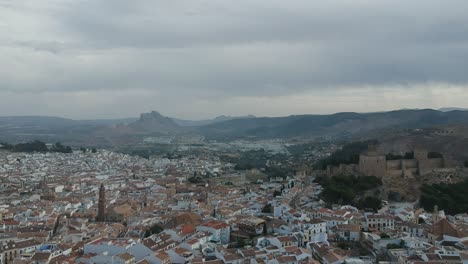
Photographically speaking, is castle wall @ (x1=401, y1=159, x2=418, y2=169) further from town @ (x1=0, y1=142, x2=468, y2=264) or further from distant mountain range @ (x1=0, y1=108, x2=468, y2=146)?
distant mountain range @ (x1=0, y1=108, x2=468, y2=146)

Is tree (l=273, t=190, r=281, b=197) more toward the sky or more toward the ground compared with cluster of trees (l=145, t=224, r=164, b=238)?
more toward the sky

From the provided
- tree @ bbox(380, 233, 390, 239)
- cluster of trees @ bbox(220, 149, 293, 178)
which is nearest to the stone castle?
tree @ bbox(380, 233, 390, 239)

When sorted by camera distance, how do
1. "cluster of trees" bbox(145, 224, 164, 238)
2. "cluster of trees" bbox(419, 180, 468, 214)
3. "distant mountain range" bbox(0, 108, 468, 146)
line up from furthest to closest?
"distant mountain range" bbox(0, 108, 468, 146)
"cluster of trees" bbox(419, 180, 468, 214)
"cluster of trees" bbox(145, 224, 164, 238)

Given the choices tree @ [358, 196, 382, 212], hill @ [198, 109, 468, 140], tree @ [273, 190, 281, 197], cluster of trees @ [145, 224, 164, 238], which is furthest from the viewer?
hill @ [198, 109, 468, 140]

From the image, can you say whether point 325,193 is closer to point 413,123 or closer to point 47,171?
point 47,171

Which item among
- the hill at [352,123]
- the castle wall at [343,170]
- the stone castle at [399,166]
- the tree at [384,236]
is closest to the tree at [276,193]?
the castle wall at [343,170]

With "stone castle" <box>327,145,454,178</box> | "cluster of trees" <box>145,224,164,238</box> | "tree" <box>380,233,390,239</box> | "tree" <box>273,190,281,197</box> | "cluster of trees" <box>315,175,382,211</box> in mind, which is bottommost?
"cluster of trees" <box>145,224,164,238</box>
